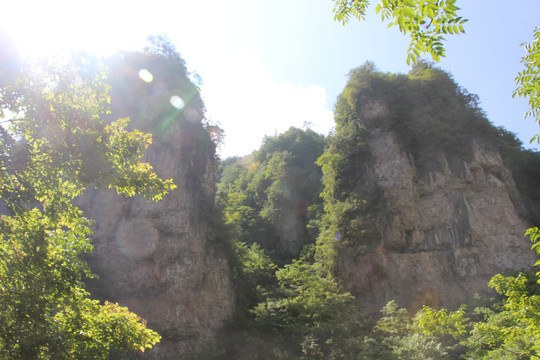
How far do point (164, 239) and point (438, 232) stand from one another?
14.9 m

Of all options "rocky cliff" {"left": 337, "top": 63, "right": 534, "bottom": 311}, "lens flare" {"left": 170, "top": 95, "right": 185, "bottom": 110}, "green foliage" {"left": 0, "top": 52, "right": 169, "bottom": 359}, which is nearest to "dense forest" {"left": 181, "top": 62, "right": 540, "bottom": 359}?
"rocky cliff" {"left": 337, "top": 63, "right": 534, "bottom": 311}

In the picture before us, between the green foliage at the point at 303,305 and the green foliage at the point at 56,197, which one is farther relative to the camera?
the green foliage at the point at 303,305

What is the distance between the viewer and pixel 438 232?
19516 millimetres

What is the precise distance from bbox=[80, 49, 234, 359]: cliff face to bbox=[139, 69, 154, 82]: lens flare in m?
0.29

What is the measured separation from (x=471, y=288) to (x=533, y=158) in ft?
40.5

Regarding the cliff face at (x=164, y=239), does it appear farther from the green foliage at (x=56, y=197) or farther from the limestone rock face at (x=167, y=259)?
the green foliage at (x=56, y=197)

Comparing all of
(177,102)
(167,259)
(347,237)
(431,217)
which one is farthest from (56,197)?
(431,217)

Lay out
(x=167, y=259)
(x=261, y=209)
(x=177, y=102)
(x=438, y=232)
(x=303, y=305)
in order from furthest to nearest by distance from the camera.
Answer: (x=261, y=209)
(x=177, y=102)
(x=438, y=232)
(x=167, y=259)
(x=303, y=305)

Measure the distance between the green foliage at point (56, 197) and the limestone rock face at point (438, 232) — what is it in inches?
641

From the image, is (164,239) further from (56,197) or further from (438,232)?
(438,232)

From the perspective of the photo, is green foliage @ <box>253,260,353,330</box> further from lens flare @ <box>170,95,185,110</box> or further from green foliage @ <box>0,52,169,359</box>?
lens flare @ <box>170,95,185,110</box>

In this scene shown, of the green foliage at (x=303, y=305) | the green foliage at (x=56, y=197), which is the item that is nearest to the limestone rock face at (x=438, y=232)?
the green foliage at (x=303, y=305)

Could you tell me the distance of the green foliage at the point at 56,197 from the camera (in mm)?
4445

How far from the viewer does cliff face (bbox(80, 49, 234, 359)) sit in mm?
16609
